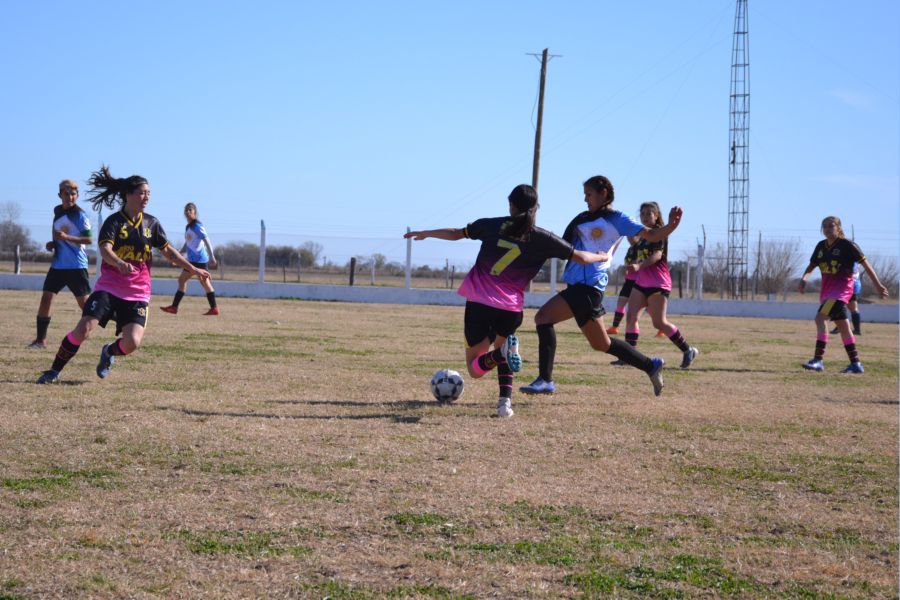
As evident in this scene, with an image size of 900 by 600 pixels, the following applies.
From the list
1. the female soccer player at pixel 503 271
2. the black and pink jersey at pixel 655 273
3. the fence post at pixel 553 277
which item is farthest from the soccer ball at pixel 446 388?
the fence post at pixel 553 277

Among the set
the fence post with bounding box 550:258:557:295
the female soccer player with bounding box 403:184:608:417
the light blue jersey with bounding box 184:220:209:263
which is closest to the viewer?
the female soccer player with bounding box 403:184:608:417

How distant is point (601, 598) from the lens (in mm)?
3658

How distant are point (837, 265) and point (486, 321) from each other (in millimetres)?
6706

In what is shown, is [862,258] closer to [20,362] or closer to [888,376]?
[888,376]

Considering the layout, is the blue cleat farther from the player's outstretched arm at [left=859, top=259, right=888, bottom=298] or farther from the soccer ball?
the soccer ball

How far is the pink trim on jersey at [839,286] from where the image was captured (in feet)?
41.2

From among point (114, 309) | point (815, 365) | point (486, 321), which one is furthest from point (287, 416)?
point (815, 365)

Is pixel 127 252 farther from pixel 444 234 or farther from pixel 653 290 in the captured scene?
pixel 653 290

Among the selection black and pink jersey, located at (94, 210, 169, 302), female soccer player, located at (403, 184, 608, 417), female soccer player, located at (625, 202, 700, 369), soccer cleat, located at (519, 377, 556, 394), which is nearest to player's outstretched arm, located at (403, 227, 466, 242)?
female soccer player, located at (403, 184, 608, 417)

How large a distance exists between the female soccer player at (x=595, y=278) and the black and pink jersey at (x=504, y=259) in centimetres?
65

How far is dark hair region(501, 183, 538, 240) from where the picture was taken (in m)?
7.28

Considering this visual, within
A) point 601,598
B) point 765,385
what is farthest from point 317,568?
point 765,385

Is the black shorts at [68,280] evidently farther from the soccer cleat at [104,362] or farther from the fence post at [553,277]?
the fence post at [553,277]

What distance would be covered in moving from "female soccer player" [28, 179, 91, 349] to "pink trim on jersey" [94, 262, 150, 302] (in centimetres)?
269
